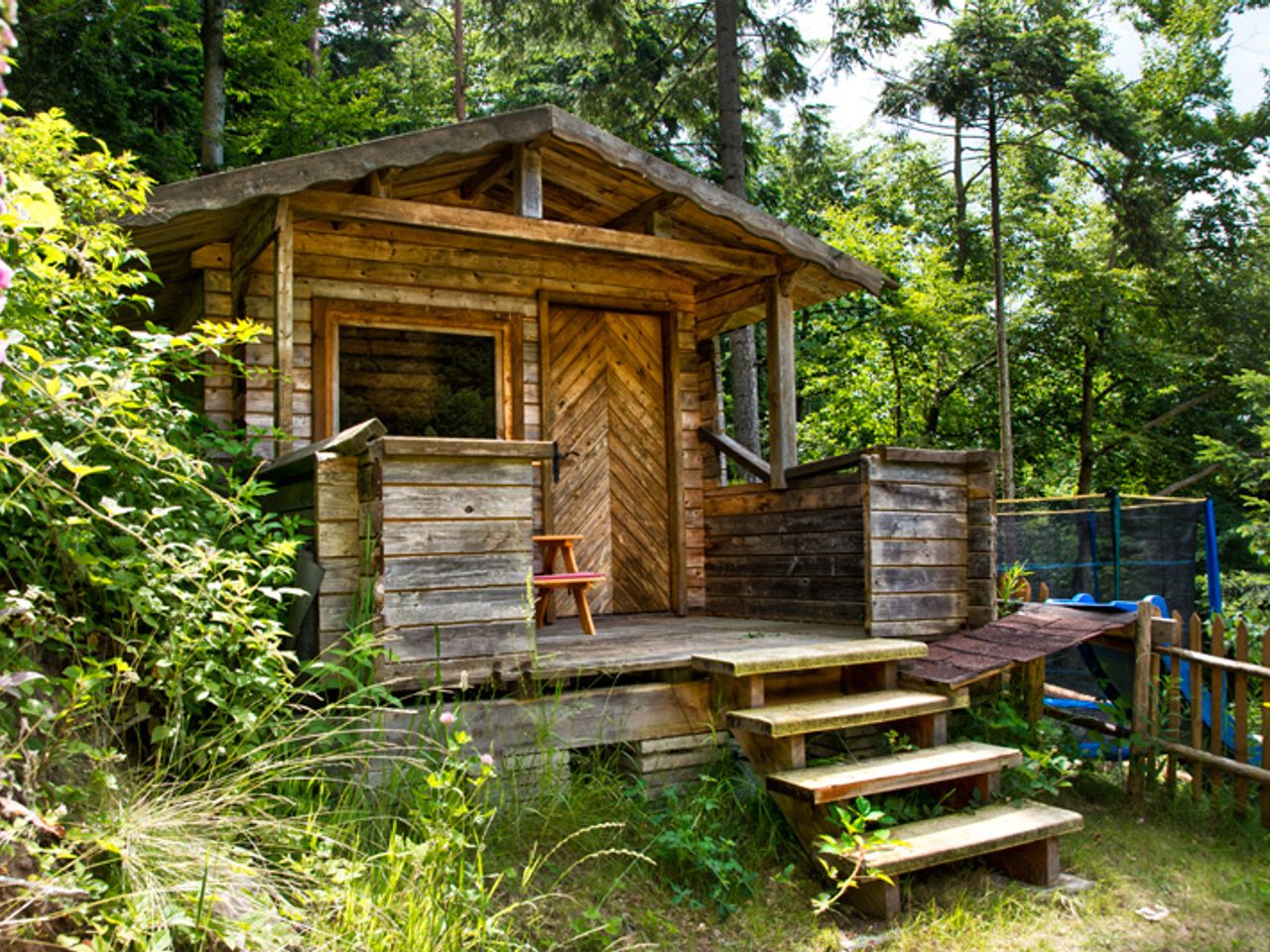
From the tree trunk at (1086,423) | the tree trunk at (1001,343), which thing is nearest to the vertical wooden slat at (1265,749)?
the tree trunk at (1001,343)

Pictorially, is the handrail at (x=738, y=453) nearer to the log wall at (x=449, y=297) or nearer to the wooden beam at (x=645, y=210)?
the log wall at (x=449, y=297)

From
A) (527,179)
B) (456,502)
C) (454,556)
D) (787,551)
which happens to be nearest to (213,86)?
(527,179)

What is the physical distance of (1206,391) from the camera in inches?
721

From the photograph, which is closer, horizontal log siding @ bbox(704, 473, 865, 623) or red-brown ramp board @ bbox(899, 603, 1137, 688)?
red-brown ramp board @ bbox(899, 603, 1137, 688)

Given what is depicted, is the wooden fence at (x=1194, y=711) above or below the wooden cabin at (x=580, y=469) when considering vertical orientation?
below

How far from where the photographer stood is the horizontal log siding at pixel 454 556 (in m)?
4.07

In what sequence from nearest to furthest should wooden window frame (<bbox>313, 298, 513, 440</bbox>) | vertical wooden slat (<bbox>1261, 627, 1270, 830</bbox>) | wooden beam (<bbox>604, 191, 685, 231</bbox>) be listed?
vertical wooden slat (<bbox>1261, 627, 1270, 830</bbox>) → wooden window frame (<bbox>313, 298, 513, 440</bbox>) → wooden beam (<bbox>604, 191, 685, 231</bbox>)

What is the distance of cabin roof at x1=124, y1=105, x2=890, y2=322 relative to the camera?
16.0ft

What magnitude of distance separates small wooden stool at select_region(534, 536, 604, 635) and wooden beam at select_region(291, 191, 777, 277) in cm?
186

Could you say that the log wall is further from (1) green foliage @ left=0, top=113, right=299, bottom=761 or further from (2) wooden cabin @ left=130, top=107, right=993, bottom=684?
(1) green foliage @ left=0, top=113, right=299, bottom=761

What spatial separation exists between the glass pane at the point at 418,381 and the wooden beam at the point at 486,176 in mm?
968

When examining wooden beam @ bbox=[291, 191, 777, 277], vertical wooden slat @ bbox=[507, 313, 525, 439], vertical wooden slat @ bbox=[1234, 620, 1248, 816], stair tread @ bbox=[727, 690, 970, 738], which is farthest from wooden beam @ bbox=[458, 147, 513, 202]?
vertical wooden slat @ bbox=[1234, 620, 1248, 816]

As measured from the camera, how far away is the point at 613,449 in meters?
7.46

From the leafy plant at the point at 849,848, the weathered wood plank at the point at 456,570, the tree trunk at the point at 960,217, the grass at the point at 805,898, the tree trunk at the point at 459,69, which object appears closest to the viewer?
the grass at the point at 805,898
